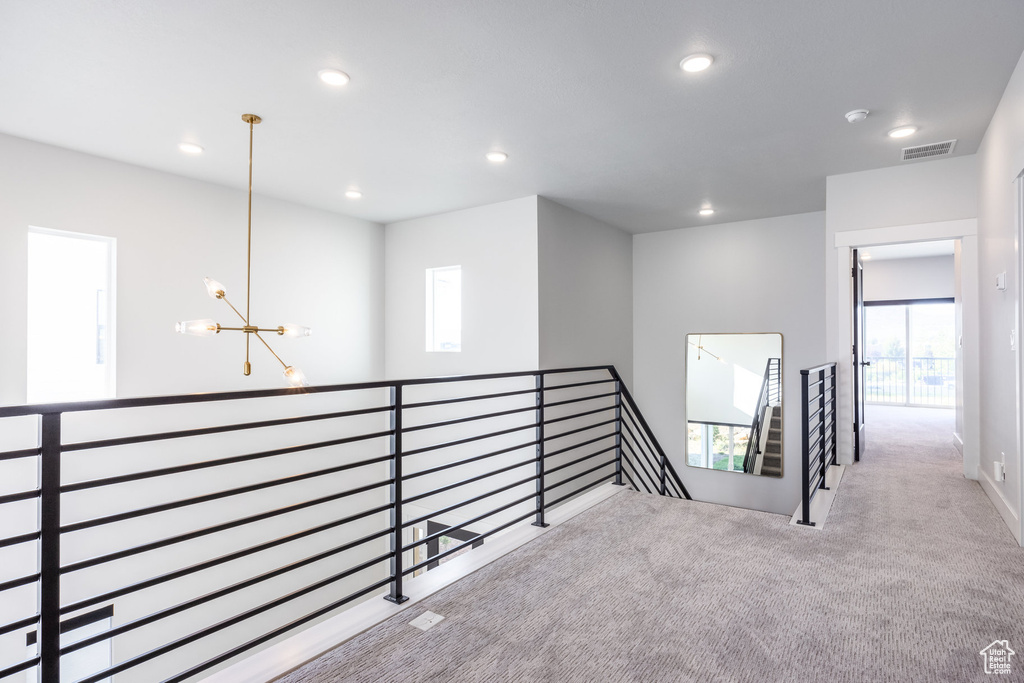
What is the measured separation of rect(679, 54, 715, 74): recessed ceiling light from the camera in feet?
8.47

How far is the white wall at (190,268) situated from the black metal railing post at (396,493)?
280 cm

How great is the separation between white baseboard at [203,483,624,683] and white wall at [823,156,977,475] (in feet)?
9.68

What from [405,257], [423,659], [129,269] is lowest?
[423,659]

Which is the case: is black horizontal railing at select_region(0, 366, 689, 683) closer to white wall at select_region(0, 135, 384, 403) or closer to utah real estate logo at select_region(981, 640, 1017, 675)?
white wall at select_region(0, 135, 384, 403)

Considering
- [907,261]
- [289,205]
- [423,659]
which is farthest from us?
[907,261]

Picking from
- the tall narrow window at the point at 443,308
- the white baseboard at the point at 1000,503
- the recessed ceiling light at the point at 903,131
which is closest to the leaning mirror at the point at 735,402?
the white baseboard at the point at 1000,503

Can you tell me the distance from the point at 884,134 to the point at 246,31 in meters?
3.73

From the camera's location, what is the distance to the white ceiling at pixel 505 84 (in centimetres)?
228

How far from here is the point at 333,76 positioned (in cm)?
273

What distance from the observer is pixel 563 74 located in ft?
9.04

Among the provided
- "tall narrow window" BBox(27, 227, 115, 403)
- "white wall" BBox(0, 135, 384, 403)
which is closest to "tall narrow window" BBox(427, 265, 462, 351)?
"white wall" BBox(0, 135, 384, 403)

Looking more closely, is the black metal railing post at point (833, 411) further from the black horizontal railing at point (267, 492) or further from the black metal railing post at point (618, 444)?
the black metal railing post at point (618, 444)

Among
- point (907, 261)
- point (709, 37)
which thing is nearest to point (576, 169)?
point (709, 37)

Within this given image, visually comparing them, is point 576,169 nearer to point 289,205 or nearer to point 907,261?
point 289,205
